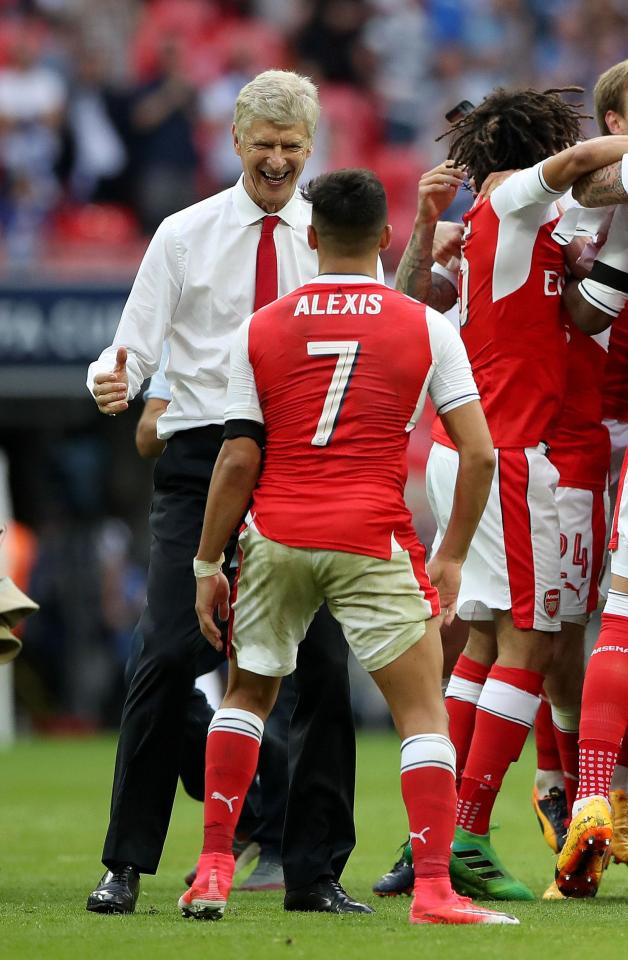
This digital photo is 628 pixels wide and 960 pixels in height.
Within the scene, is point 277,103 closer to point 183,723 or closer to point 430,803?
point 183,723

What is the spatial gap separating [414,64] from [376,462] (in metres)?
14.0

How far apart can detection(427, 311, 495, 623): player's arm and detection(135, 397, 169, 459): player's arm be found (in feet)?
6.40

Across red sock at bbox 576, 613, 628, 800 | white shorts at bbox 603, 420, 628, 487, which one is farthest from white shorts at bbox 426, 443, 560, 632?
white shorts at bbox 603, 420, 628, 487

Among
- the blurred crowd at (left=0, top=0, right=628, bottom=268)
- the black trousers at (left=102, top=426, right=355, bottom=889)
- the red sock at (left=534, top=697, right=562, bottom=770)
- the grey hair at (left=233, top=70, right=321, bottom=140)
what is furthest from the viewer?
the blurred crowd at (left=0, top=0, right=628, bottom=268)

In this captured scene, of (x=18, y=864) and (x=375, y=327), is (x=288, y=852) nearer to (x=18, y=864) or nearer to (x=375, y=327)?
(x=375, y=327)

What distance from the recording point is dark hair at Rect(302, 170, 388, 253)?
175 inches

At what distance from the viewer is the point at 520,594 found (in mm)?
5234

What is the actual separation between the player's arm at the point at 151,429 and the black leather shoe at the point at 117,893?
6.07 feet

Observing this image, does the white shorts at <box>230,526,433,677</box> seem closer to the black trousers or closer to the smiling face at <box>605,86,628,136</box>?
the black trousers

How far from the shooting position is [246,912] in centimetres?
488

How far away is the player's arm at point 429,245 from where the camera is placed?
5430mm

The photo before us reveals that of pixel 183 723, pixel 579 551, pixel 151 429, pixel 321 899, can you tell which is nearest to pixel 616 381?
pixel 579 551

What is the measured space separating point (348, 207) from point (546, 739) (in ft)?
7.70

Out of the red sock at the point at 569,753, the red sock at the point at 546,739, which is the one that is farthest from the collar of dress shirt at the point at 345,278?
the red sock at the point at 546,739
